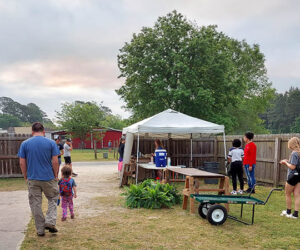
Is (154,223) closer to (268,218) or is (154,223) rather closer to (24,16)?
(268,218)

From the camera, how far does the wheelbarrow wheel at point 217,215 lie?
18.3 ft

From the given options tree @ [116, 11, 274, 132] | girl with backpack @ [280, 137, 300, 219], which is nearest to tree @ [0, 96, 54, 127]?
tree @ [116, 11, 274, 132]

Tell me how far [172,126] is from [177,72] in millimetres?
11879

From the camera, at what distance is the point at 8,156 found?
12906mm

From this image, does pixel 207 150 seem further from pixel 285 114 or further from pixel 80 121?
pixel 285 114

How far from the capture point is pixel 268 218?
19.9 ft

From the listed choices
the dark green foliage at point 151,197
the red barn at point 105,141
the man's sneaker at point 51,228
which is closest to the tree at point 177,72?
the dark green foliage at point 151,197

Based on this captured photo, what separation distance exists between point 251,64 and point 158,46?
730 inches

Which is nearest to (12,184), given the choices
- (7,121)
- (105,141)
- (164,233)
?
(164,233)

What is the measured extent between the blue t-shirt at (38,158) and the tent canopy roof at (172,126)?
4787mm

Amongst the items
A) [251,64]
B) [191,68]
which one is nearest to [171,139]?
[191,68]

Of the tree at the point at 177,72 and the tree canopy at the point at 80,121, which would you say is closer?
the tree at the point at 177,72

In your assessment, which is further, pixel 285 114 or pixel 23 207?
pixel 285 114

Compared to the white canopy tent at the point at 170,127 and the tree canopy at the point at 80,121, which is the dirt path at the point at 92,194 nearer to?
the white canopy tent at the point at 170,127
